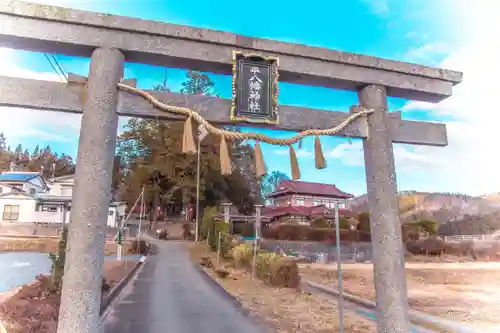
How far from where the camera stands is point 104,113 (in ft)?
9.48

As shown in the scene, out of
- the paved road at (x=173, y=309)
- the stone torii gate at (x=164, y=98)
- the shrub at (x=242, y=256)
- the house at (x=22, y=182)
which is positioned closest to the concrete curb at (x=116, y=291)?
the paved road at (x=173, y=309)

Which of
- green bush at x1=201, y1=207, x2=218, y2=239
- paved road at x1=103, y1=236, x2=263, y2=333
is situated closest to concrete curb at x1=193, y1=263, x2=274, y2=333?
paved road at x1=103, y1=236, x2=263, y2=333

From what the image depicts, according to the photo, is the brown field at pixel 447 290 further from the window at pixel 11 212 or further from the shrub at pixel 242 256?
the window at pixel 11 212

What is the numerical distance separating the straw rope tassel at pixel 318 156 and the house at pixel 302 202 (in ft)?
87.7

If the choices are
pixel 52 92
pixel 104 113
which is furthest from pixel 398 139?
pixel 52 92

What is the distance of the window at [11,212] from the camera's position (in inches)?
1022

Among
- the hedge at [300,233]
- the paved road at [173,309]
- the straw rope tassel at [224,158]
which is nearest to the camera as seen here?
the straw rope tassel at [224,158]

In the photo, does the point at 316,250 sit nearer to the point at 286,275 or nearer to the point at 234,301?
the point at 286,275

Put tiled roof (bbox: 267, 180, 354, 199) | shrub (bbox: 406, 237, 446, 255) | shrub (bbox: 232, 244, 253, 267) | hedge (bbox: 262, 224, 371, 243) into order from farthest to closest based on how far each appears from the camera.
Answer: tiled roof (bbox: 267, 180, 354, 199) < shrub (bbox: 406, 237, 446, 255) < hedge (bbox: 262, 224, 371, 243) < shrub (bbox: 232, 244, 253, 267)

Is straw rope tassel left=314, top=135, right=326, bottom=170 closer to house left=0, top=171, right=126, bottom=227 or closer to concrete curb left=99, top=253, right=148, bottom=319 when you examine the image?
concrete curb left=99, top=253, right=148, bottom=319

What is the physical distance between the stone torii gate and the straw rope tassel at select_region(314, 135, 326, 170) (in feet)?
0.72

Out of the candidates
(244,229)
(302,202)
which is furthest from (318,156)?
(302,202)

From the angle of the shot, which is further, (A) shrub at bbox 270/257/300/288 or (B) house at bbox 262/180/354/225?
(B) house at bbox 262/180/354/225

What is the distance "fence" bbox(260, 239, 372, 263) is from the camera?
72.5 ft
